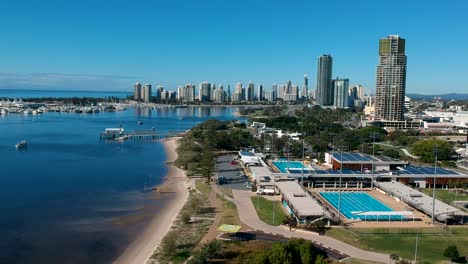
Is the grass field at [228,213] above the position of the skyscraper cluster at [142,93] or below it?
below

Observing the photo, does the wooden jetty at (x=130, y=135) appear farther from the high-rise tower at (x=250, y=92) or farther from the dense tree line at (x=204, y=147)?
the high-rise tower at (x=250, y=92)

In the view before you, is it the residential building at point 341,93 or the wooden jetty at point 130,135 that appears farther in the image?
the residential building at point 341,93

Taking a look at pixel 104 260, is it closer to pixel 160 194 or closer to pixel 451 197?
pixel 160 194

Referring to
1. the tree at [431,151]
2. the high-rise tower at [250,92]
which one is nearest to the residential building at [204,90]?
the high-rise tower at [250,92]

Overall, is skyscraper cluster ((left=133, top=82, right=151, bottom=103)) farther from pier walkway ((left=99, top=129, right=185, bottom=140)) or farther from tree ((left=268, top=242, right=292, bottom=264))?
tree ((left=268, top=242, right=292, bottom=264))

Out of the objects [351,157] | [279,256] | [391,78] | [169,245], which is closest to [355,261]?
[279,256]

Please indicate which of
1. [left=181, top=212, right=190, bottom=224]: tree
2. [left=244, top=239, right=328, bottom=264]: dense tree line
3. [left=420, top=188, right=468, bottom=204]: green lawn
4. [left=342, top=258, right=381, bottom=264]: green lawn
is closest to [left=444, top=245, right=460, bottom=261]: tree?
[left=342, top=258, right=381, bottom=264]: green lawn

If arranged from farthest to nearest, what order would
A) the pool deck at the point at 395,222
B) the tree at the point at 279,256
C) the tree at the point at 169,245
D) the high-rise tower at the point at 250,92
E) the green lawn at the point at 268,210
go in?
the high-rise tower at the point at 250,92, the green lawn at the point at 268,210, the pool deck at the point at 395,222, the tree at the point at 169,245, the tree at the point at 279,256
